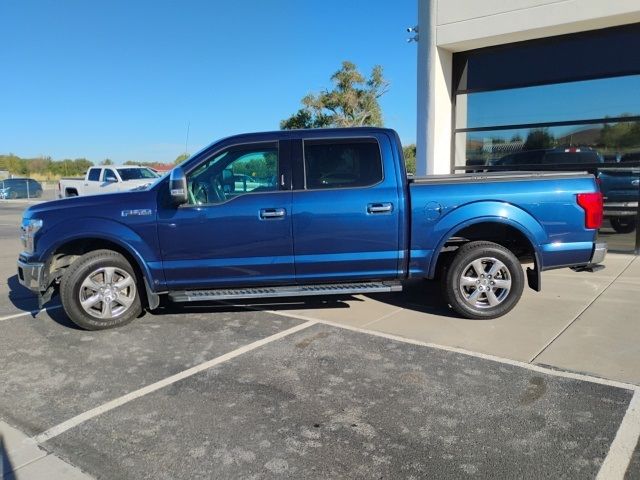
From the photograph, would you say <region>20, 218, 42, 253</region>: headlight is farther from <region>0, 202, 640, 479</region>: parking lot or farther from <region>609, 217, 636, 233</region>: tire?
<region>609, 217, 636, 233</region>: tire

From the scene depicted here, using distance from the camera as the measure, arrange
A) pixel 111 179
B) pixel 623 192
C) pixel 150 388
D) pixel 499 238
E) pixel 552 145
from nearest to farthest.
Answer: pixel 150 388, pixel 499 238, pixel 623 192, pixel 552 145, pixel 111 179

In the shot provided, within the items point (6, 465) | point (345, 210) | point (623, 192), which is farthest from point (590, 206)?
point (6, 465)

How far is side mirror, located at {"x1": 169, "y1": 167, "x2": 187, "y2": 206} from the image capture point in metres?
4.80

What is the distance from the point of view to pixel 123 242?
16.6ft

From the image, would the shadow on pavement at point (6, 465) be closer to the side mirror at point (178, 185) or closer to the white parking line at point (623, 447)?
the side mirror at point (178, 185)

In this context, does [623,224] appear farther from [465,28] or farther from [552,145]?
[465,28]

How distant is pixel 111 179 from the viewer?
794 inches

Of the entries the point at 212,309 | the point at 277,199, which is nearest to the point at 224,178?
the point at 277,199

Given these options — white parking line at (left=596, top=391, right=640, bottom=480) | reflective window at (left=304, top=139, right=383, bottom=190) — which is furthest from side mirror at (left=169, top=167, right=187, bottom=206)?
white parking line at (left=596, top=391, right=640, bottom=480)

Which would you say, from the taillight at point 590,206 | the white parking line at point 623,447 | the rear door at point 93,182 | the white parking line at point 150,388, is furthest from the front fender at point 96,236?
the rear door at point 93,182

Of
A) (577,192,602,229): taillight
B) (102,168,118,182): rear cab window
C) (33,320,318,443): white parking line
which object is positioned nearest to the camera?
(33,320,318,443): white parking line

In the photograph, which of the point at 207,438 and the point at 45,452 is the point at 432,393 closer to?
the point at 207,438

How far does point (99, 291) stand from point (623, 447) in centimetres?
463

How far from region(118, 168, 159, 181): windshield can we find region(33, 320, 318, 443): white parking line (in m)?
17.2
